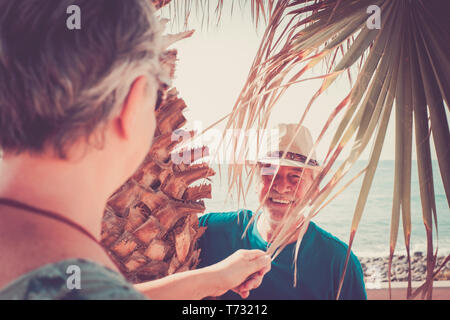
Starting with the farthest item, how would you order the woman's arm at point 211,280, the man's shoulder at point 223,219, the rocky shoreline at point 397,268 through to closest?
the rocky shoreline at point 397,268, the man's shoulder at point 223,219, the woman's arm at point 211,280

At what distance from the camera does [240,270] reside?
2.86 feet

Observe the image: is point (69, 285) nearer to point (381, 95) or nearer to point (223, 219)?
point (381, 95)

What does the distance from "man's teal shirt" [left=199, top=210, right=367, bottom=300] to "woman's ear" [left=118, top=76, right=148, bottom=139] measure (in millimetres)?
872

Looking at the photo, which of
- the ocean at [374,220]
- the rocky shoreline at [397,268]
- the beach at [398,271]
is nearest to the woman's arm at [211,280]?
the beach at [398,271]

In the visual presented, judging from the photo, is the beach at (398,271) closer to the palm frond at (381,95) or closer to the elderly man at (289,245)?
the elderly man at (289,245)

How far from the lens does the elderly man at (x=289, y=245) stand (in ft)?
4.11

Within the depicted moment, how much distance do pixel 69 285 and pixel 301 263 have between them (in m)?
1.03

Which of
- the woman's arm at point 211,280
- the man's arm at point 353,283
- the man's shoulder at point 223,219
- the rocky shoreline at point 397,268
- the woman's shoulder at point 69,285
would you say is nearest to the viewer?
the woman's shoulder at point 69,285

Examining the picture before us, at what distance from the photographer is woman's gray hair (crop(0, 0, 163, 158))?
Result: 0.42 metres

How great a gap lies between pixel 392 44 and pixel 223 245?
31.3 inches

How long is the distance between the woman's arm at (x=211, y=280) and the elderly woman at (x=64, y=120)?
0.35 metres

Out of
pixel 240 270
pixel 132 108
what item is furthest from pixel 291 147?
pixel 132 108

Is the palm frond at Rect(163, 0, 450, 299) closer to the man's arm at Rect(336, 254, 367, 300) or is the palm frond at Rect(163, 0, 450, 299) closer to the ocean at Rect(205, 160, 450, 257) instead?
the man's arm at Rect(336, 254, 367, 300)
